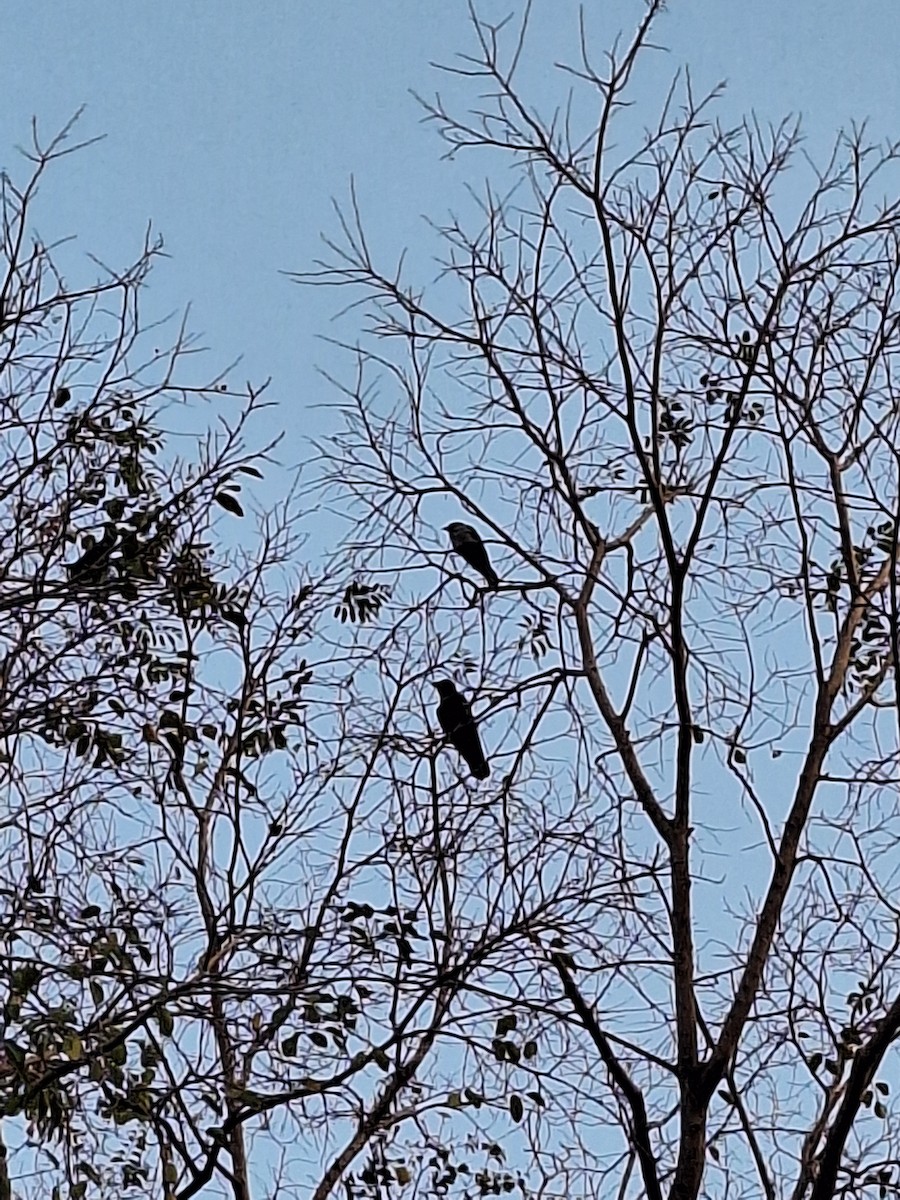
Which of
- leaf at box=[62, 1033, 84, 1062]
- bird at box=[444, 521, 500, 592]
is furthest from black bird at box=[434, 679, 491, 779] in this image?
leaf at box=[62, 1033, 84, 1062]

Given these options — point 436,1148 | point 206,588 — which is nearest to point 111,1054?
point 206,588

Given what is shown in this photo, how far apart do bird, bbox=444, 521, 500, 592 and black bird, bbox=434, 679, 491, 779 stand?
34cm

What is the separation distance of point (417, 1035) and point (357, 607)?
51.2 inches

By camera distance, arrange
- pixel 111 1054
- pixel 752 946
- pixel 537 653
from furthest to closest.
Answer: pixel 537 653 < pixel 752 946 < pixel 111 1054

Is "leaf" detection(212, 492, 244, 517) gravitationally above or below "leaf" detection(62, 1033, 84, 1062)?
above

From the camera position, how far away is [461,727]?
4836 mm

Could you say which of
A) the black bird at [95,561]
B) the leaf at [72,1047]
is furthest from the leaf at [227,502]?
the leaf at [72,1047]

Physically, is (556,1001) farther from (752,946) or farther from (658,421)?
(658,421)

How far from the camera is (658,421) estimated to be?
4.80m

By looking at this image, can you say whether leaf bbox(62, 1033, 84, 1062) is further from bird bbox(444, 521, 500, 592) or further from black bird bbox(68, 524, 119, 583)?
bird bbox(444, 521, 500, 592)

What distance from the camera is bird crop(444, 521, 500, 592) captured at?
506 centimetres

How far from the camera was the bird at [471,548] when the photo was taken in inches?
199

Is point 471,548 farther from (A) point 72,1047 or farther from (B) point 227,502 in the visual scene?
(A) point 72,1047

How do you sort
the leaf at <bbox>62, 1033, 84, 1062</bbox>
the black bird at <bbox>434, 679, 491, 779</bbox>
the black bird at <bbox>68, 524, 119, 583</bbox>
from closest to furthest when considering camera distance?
the leaf at <bbox>62, 1033, 84, 1062</bbox>, the black bird at <bbox>68, 524, 119, 583</bbox>, the black bird at <bbox>434, 679, 491, 779</bbox>
